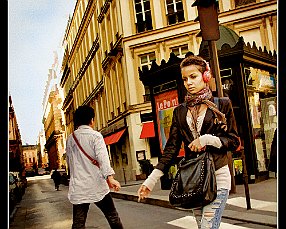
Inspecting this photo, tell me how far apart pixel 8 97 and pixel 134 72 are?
675mm

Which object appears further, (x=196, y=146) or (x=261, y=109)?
(x=261, y=109)

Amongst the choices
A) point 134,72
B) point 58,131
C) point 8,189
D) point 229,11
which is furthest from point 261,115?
point 8,189

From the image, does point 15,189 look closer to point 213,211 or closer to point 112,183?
point 112,183

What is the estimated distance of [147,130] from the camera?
8.23 feet

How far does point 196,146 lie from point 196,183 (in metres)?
0.16

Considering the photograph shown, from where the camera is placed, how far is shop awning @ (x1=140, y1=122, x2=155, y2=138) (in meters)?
2.47

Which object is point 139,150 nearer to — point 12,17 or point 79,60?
point 79,60

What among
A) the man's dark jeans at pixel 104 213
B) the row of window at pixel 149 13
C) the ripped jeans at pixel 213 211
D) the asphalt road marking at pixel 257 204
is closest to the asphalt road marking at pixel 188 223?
the asphalt road marking at pixel 257 204

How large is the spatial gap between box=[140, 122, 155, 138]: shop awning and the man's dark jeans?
1.25 ft

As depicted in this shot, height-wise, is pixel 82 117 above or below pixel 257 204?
above

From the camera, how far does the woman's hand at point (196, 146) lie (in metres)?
1.90

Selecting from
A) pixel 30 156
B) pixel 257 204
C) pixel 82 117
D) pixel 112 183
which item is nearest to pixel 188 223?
pixel 257 204

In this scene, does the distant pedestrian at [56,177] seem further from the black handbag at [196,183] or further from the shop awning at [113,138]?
the black handbag at [196,183]

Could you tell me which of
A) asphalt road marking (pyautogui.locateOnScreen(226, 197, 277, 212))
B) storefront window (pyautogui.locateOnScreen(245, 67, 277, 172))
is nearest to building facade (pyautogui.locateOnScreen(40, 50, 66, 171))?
asphalt road marking (pyautogui.locateOnScreen(226, 197, 277, 212))
